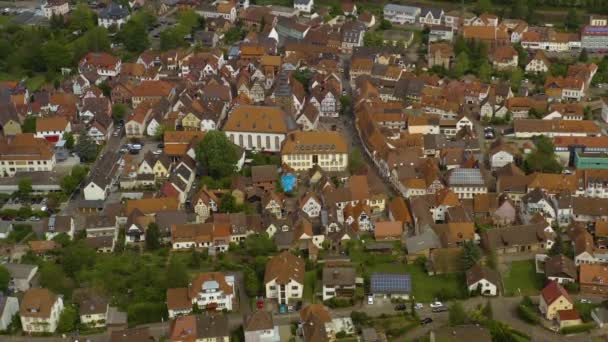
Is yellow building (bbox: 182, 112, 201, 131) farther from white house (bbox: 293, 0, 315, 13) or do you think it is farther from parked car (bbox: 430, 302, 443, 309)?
white house (bbox: 293, 0, 315, 13)

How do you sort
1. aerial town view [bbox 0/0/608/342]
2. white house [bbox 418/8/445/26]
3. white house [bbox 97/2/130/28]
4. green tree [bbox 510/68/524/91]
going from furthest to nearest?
white house [bbox 97/2/130/28]
white house [bbox 418/8/445/26]
green tree [bbox 510/68/524/91]
aerial town view [bbox 0/0/608/342]

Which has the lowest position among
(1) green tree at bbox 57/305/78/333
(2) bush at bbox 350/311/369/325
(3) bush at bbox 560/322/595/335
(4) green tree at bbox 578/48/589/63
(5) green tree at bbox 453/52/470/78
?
(1) green tree at bbox 57/305/78/333

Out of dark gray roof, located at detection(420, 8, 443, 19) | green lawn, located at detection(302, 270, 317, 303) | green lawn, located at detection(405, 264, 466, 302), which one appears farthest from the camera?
dark gray roof, located at detection(420, 8, 443, 19)

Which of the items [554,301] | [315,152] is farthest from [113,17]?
[554,301]

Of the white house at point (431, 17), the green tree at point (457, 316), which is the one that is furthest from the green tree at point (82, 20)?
the green tree at point (457, 316)

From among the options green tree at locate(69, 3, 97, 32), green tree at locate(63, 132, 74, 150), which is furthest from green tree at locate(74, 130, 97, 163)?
green tree at locate(69, 3, 97, 32)

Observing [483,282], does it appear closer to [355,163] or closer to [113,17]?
[355,163]

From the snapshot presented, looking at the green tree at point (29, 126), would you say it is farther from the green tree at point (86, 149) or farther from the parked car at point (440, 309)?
the parked car at point (440, 309)
